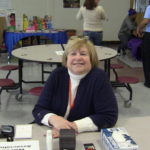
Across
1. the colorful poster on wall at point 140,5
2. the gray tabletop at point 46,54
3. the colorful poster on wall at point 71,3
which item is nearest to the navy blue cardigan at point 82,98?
the gray tabletop at point 46,54

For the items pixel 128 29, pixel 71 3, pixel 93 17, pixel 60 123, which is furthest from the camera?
pixel 71 3

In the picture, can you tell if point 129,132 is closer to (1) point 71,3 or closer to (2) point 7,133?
(2) point 7,133

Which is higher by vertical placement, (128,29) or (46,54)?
(128,29)

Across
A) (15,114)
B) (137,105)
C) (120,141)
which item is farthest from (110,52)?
(120,141)

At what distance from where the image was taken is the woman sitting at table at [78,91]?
5.69ft

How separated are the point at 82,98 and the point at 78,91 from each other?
5 cm

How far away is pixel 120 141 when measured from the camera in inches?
51.4

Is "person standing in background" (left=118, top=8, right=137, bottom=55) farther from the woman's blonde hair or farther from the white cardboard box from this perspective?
the white cardboard box

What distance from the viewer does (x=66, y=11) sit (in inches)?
332

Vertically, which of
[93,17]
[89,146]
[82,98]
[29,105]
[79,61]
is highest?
[93,17]

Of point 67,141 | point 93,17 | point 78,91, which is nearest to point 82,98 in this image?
point 78,91

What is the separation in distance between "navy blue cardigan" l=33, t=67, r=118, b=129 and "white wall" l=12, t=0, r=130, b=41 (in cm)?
654

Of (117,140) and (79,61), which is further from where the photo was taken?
(79,61)

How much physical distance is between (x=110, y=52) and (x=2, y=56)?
3.90 metres
